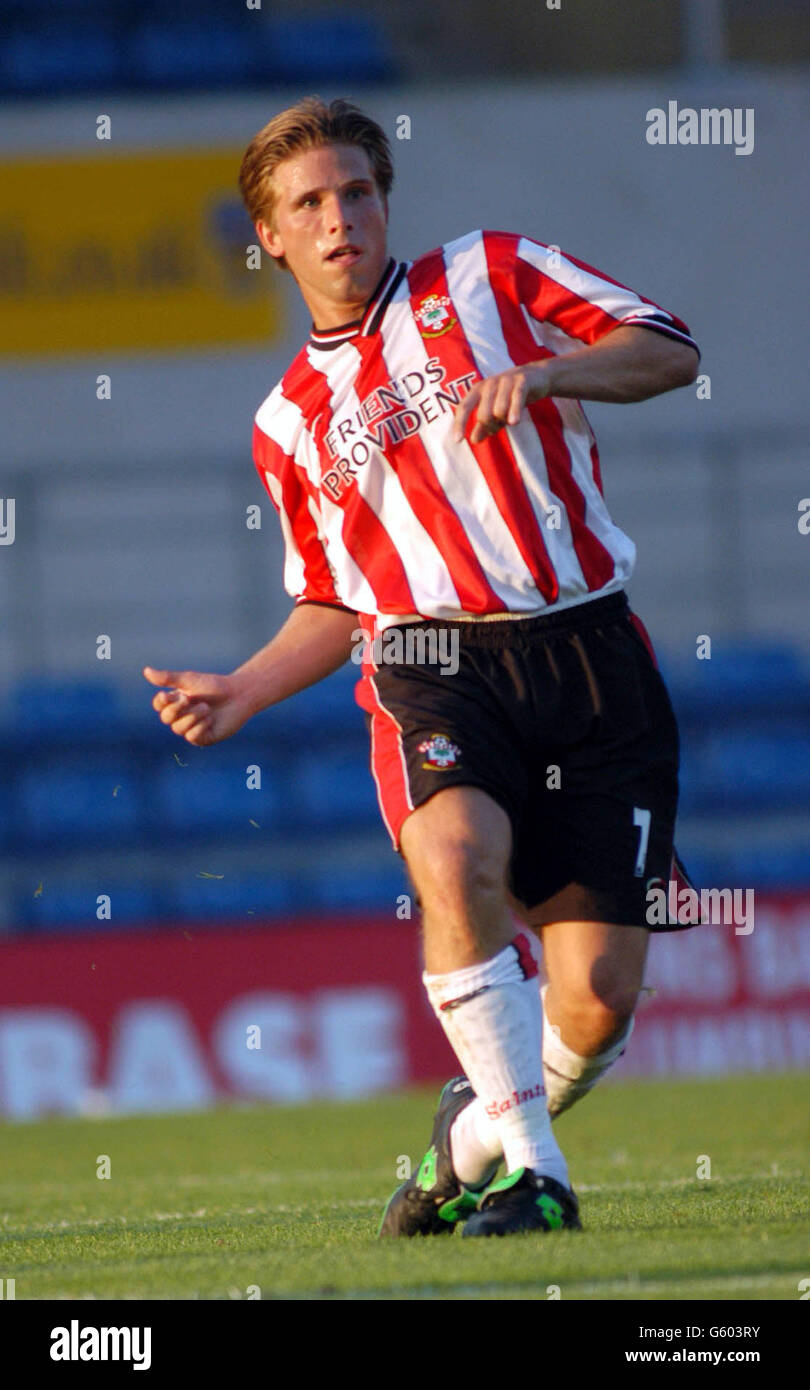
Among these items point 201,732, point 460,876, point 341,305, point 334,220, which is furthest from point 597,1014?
point 334,220

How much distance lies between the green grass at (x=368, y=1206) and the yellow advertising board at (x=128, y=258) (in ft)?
23.9

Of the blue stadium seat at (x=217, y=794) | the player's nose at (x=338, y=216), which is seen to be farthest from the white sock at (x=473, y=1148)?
the blue stadium seat at (x=217, y=794)

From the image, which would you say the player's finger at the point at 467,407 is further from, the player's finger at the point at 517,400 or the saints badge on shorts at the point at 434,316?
the saints badge on shorts at the point at 434,316

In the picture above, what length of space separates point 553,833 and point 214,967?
20.7 ft

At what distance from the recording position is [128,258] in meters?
15.0

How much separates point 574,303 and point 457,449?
15.0 inches

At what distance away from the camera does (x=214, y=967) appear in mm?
10102

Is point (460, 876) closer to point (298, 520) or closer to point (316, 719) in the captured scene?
point (298, 520)

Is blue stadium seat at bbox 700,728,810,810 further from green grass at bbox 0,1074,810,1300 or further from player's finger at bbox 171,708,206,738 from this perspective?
player's finger at bbox 171,708,206,738

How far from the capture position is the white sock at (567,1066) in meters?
4.19

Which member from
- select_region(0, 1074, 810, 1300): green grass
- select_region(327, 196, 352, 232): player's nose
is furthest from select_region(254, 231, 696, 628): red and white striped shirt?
select_region(0, 1074, 810, 1300): green grass
